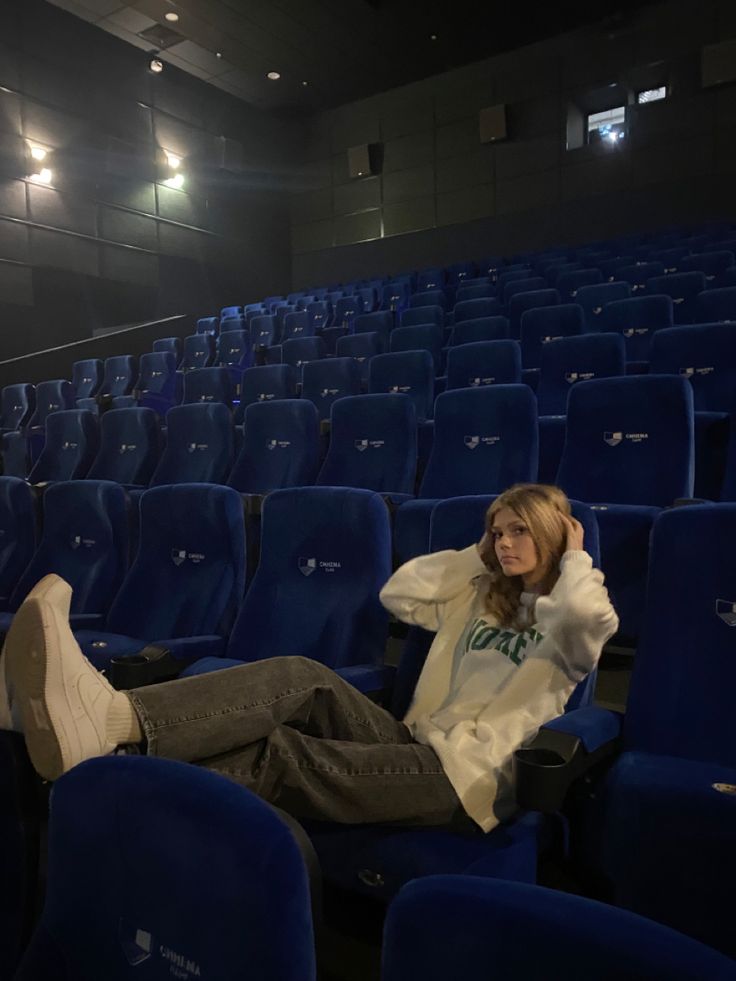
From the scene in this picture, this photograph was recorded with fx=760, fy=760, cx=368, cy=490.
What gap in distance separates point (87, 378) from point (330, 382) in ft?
4.76

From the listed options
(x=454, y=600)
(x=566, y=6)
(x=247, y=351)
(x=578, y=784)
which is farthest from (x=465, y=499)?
(x=566, y=6)

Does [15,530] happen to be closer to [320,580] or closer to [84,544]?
[84,544]

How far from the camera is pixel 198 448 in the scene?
145 centimetres

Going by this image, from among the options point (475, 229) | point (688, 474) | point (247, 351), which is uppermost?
point (475, 229)

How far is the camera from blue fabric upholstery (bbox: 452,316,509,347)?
1.93 m

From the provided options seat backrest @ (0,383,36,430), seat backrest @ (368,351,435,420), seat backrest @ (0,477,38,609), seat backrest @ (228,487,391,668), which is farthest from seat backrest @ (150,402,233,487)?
seat backrest @ (0,383,36,430)

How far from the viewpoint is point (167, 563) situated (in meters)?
0.97

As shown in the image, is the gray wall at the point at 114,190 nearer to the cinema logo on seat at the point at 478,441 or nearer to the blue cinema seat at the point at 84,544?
the blue cinema seat at the point at 84,544

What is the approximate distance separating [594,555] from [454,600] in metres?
0.14

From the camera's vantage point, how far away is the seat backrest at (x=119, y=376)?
2.66m

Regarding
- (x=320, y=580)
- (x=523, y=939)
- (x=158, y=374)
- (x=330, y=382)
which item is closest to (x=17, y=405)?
(x=158, y=374)

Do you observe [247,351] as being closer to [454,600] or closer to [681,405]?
[681,405]

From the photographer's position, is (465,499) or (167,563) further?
(167,563)

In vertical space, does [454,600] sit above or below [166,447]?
below
